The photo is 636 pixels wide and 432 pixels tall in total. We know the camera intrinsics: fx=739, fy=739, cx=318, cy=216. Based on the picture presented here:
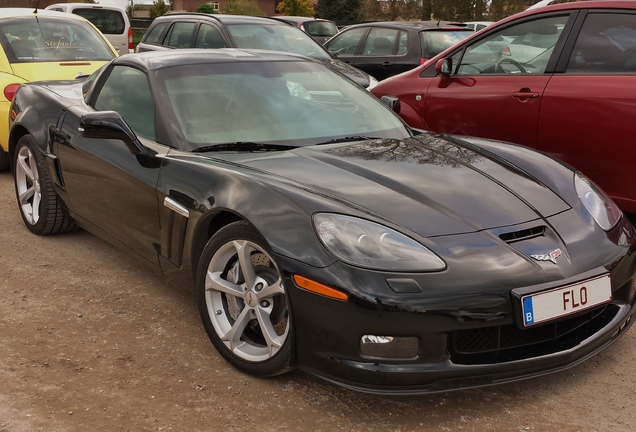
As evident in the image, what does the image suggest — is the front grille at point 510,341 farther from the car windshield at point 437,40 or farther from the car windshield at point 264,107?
the car windshield at point 437,40

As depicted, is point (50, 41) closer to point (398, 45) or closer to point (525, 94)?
point (525, 94)

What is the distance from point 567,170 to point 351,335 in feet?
5.38

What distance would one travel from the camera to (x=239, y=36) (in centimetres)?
955

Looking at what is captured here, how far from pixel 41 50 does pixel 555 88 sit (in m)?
5.00

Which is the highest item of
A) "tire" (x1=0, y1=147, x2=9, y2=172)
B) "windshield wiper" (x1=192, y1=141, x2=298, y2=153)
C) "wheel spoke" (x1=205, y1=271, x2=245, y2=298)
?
"windshield wiper" (x1=192, y1=141, x2=298, y2=153)

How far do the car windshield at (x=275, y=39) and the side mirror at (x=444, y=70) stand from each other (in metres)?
3.96

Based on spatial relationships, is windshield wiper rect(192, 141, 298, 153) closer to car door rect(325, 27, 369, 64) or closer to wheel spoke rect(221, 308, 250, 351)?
wheel spoke rect(221, 308, 250, 351)

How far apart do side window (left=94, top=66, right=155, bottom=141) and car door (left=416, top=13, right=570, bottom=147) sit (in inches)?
98.3

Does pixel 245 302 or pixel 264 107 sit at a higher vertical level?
pixel 264 107

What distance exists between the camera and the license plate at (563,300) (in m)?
2.66

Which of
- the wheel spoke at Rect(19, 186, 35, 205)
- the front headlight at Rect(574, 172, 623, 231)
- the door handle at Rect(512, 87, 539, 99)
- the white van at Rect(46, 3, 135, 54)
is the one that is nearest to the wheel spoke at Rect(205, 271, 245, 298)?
the front headlight at Rect(574, 172, 623, 231)

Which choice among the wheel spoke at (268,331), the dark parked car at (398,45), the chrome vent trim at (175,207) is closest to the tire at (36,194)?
the chrome vent trim at (175,207)

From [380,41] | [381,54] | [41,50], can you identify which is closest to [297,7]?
[380,41]

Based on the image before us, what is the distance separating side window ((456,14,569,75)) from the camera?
5126mm
